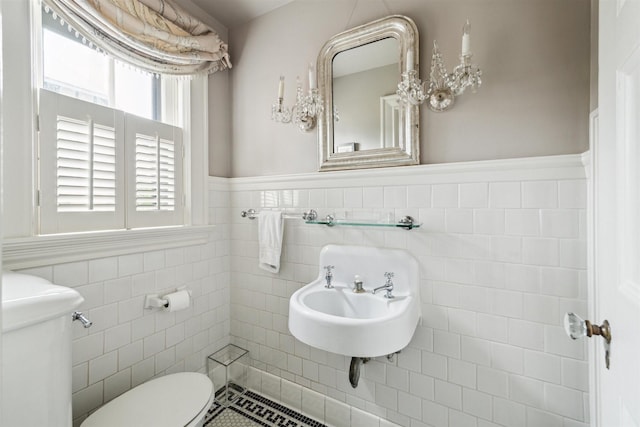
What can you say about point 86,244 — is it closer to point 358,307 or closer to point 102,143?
point 102,143

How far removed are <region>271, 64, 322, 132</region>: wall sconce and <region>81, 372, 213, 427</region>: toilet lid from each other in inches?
53.5

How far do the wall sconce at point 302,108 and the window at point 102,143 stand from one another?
0.60m

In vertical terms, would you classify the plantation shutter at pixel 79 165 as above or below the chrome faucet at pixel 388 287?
above

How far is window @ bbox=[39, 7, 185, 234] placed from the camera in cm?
126

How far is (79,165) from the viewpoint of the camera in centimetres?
133

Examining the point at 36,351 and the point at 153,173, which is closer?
the point at 36,351

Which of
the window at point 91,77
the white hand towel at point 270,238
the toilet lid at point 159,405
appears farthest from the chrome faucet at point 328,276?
the window at point 91,77

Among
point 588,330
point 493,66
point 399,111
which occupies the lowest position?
point 588,330

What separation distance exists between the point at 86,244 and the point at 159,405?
0.73 m

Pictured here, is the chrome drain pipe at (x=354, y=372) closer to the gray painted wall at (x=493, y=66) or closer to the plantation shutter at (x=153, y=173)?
the gray painted wall at (x=493, y=66)

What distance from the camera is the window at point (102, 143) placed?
1.26 meters

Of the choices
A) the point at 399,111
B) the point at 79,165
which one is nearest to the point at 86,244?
the point at 79,165

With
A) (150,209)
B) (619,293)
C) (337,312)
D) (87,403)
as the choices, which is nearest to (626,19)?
(619,293)

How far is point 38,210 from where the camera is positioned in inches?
48.3
